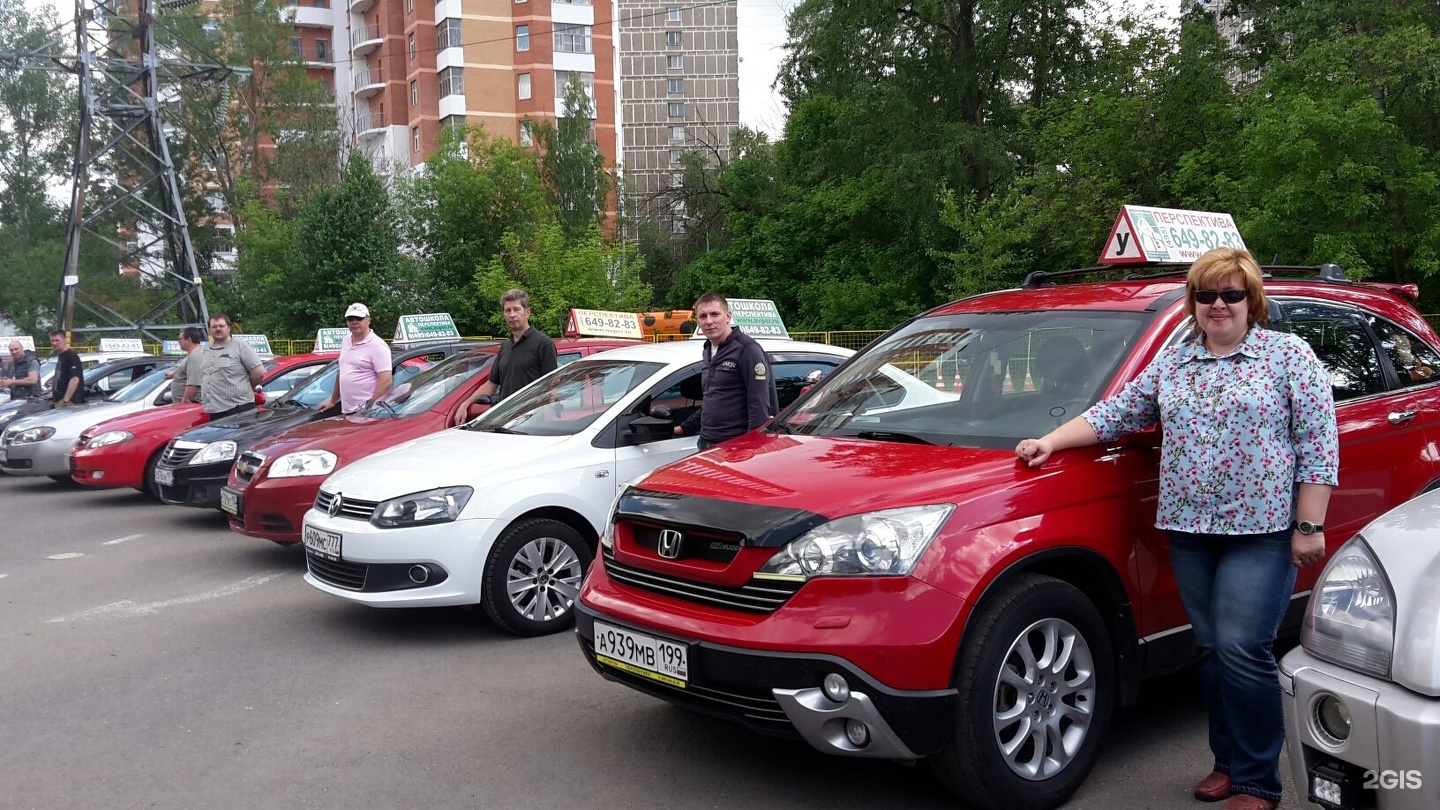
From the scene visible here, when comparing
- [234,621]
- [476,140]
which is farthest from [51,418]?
[476,140]

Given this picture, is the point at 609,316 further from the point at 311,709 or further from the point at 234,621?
the point at 311,709

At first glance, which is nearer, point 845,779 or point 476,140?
point 845,779

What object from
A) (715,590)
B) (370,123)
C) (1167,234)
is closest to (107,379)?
(1167,234)

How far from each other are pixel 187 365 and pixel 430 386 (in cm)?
473

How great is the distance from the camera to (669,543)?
402cm

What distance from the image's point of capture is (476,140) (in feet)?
167

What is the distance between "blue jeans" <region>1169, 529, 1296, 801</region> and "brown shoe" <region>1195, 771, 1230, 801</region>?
0.46 ft

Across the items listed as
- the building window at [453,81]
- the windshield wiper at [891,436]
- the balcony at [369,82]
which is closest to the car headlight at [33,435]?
the windshield wiper at [891,436]

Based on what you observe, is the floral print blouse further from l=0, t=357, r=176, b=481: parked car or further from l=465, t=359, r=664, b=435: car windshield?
l=0, t=357, r=176, b=481: parked car

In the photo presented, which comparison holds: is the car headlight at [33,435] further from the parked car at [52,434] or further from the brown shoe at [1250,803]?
the brown shoe at [1250,803]

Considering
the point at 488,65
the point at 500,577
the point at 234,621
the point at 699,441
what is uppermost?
the point at 488,65

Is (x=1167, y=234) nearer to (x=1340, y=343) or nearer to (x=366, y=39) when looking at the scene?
(x=1340, y=343)

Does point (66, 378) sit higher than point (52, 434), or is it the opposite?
point (66, 378)

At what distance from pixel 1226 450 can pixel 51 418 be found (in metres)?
13.9
